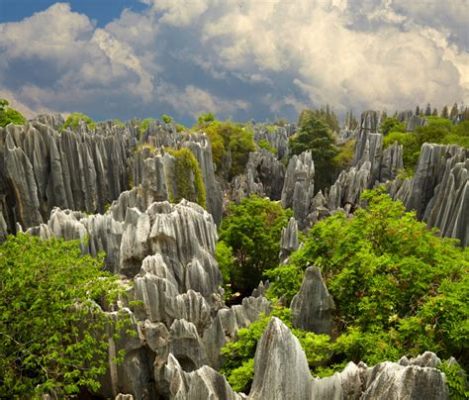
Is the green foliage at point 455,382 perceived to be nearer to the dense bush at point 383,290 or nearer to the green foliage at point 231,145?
the dense bush at point 383,290

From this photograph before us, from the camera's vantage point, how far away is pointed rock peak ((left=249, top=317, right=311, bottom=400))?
22.3 ft

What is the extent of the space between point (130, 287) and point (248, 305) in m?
4.83

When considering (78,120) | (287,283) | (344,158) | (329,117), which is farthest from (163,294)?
(329,117)

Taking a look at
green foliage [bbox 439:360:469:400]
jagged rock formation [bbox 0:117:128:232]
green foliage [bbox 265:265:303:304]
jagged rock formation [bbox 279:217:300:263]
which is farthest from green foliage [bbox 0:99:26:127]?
green foliage [bbox 439:360:469:400]

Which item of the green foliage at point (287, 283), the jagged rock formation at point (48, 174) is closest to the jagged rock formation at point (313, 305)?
the green foliage at point (287, 283)

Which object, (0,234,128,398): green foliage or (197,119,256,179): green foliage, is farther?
(197,119,256,179): green foliage

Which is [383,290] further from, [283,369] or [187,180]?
[187,180]

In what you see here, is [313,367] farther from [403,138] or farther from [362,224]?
[403,138]

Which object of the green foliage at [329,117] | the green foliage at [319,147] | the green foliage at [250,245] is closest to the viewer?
the green foliage at [250,245]

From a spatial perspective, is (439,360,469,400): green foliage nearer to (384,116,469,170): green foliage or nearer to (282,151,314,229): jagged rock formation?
(282,151,314,229): jagged rock formation

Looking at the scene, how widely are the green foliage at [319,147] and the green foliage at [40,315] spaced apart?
4134 centimetres

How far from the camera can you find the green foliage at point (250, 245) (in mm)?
26516

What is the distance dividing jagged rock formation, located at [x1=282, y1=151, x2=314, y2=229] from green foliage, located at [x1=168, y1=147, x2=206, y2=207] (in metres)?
9.99

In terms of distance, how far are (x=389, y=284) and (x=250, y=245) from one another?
51.0ft
